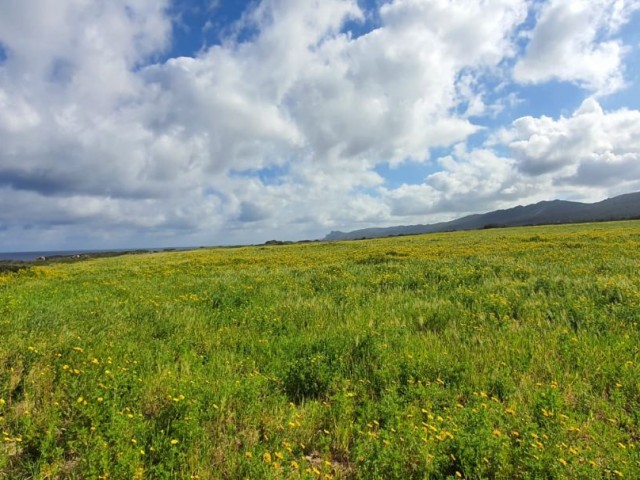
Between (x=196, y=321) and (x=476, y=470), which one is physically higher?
(x=196, y=321)

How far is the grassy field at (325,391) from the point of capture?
3.59m

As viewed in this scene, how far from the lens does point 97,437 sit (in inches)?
143

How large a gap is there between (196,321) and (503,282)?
31.7 ft

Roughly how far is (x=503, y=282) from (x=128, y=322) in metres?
11.1

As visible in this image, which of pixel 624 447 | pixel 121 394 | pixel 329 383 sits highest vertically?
pixel 121 394

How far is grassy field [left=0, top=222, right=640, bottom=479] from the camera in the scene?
141 inches

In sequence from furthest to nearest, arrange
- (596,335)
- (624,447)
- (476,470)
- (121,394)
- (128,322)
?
(128,322)
(596,335)
(121,394)
(624,447)
(476,470)

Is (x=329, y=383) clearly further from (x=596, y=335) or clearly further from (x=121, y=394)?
(x=596, y=335)

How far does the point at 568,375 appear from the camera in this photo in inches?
209

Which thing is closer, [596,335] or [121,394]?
[121,394]

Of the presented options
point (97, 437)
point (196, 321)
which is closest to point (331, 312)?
point (196, 321)

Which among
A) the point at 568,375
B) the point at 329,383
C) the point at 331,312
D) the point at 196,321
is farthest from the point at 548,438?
the point at 196,321

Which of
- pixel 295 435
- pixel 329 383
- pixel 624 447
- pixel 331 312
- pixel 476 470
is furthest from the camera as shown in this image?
pixel 331 312

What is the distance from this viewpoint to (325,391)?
5.20 meters
